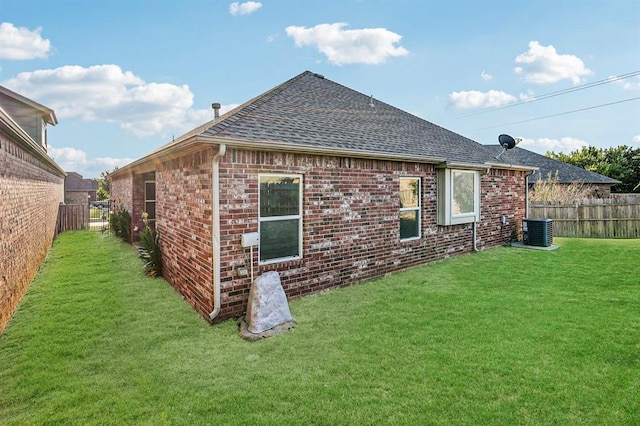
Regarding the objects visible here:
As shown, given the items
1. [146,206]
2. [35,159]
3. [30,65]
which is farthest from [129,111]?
[35,159]

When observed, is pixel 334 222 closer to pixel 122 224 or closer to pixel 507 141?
pixel 507 141

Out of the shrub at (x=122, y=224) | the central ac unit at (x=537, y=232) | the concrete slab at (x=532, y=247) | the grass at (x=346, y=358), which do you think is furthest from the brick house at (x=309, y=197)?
the shrub at (x=122, y=224)

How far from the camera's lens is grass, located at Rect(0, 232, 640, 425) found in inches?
113

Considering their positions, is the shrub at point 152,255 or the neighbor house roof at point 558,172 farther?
the neighbor house roof at point 558,172

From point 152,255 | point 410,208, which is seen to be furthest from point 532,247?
point 152,255

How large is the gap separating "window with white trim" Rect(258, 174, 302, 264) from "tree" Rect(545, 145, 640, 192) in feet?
101

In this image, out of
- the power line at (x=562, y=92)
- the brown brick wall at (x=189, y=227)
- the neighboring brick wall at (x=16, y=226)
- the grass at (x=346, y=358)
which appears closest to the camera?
the grass at (x=346, y=358)

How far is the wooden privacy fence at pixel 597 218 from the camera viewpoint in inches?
505

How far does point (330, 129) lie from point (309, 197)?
6.30 feet

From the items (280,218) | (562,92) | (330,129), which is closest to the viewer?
(280,218)

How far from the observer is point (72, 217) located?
16.6 m

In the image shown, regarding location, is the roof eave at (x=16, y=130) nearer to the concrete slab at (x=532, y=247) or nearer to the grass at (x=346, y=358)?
the grass at (x=346, y=358)

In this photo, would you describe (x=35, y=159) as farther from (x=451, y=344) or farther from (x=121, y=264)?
(x=451, y=344)

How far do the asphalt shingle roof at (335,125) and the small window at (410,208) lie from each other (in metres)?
0.71
